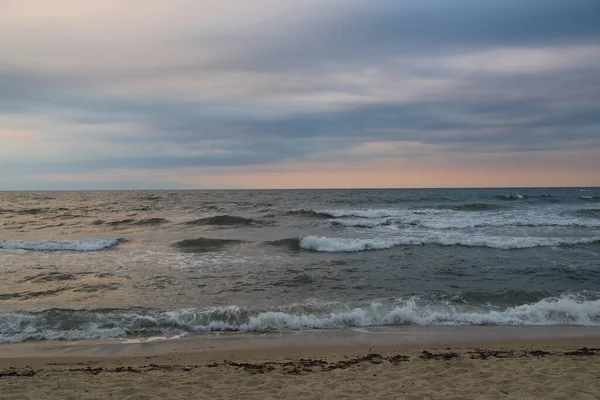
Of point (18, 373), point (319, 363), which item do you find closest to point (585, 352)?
point (319, 363)

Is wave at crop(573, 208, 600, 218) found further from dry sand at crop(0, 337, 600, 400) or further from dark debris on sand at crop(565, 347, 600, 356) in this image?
dark debris on sand at crop(565, 347, 600, 356)

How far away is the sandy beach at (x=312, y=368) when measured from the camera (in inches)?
211

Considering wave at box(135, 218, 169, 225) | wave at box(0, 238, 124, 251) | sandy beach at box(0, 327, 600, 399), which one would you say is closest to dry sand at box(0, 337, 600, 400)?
sandy beach at box(0, 327, 600, 399)

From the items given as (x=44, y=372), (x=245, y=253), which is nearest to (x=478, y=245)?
(x=245, y=253)

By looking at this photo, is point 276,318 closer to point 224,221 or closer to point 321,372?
point 321,372

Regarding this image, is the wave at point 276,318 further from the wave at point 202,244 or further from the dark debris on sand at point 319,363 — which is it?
the wave at point 202,244

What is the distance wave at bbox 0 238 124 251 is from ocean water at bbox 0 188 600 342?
0.06m

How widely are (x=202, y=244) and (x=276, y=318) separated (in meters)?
11.4

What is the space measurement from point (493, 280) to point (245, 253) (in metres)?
9.04

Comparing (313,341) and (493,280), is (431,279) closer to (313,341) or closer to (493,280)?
(493,280)

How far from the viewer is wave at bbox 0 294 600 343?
8398 millimetres

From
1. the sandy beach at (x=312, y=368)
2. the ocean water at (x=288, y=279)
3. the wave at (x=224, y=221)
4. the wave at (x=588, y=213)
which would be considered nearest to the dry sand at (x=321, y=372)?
the sandy beach at (x=312, y=368)

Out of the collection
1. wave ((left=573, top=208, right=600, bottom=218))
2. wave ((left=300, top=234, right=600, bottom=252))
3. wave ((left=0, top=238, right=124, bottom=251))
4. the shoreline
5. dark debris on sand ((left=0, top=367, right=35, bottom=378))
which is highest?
wave ((left=573, top=208, right=600, bottom=218))

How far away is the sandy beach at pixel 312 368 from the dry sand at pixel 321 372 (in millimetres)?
13
